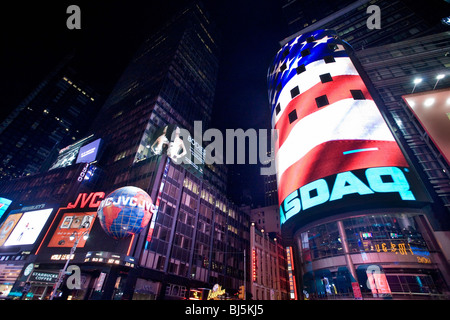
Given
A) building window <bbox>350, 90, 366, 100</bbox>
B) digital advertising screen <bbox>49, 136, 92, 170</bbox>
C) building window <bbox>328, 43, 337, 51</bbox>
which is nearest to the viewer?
building window <bbox>350, 90, 366, 100</bbox>

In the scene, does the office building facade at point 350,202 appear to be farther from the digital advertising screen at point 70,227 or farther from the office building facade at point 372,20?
the digital advertising screen at point 70,227

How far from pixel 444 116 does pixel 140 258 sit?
41152 millimetres

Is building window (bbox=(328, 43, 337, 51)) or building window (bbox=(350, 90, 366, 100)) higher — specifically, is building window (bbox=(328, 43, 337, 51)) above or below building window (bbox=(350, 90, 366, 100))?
above

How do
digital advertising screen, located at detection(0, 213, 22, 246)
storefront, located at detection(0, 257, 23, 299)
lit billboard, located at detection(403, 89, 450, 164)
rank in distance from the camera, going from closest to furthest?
lit billboard, located at detection(403, 89, 450, 164) → storefront, located at detection(0, 257, 23, 299) → digital advertising screen, located at detection(0, 213, 22, 246)

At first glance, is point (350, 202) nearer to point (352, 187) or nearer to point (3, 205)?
point (352, 187)

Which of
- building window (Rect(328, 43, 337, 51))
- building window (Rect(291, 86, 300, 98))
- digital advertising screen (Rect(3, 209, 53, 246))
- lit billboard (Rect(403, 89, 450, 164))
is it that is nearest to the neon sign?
lit billboard (Rect(403, 89, 450, 164))

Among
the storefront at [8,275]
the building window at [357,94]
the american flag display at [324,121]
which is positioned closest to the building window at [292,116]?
A: the american flag display at [324,121]

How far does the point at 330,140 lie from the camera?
61.4 feet

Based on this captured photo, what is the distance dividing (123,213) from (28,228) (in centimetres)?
3415

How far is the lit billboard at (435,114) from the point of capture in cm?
1795

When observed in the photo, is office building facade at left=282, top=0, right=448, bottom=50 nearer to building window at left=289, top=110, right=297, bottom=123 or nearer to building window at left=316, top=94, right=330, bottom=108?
building window at left=316, top=94, right=330, bottom=108

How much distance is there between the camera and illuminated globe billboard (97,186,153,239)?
24.0 metres

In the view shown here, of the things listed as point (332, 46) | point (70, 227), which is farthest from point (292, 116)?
point (70, 227)

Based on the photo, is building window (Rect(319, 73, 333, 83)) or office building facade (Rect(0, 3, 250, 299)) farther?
office building facade (Rect(0, 3, 250, 299))
